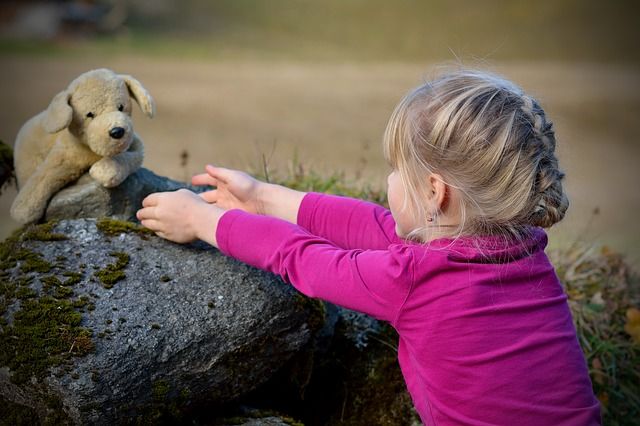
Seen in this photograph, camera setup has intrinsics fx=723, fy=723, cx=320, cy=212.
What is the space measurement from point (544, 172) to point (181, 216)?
1170 millimetres

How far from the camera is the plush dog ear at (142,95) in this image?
2607 mm

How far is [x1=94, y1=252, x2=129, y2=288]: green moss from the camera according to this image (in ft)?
7.60

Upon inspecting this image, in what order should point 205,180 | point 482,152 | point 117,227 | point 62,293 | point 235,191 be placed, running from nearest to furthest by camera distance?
point 482,152, point 62,293, point 117,227, point 235,191, point 205,180

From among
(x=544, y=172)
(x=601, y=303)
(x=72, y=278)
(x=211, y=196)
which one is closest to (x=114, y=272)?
(x=72, y=278)

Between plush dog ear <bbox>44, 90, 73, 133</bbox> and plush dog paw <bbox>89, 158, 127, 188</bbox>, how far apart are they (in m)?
0.21

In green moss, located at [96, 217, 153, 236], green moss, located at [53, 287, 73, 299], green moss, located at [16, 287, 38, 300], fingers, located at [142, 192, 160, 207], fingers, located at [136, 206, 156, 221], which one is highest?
fingers, located at [142, 192, 160, 207]

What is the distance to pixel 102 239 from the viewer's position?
8.18 ft

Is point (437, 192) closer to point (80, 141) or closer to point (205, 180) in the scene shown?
point (205, 180)

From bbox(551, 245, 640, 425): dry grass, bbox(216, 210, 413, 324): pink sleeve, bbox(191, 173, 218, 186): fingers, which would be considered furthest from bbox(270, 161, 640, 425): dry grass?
bbox(216, 210, 413, 324): pink sleeve

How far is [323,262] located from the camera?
6.92 feet

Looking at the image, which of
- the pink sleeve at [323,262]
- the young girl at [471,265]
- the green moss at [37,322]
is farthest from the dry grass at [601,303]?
the young girl at [471,265]

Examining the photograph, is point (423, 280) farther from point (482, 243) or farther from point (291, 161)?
point (291, 161)

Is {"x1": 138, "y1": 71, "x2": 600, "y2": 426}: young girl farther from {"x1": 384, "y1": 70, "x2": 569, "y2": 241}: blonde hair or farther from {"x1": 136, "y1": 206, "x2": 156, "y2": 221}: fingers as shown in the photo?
{"x1": 136, "y1": 206, "x2": 156, "y2": 221}: fingers

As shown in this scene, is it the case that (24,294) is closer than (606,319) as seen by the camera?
Yes
